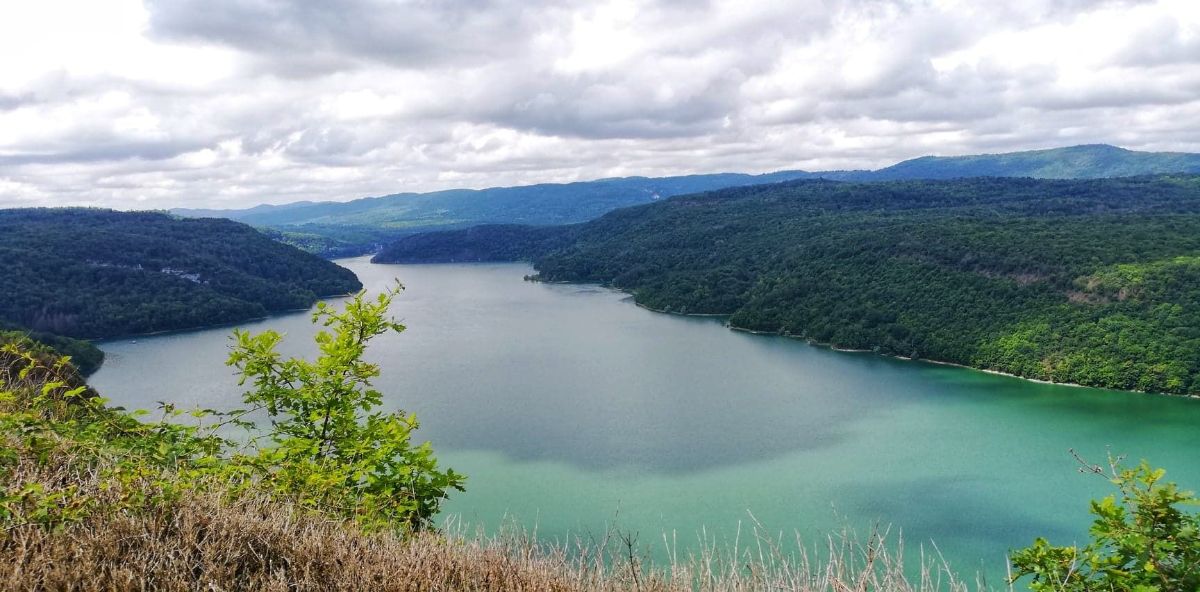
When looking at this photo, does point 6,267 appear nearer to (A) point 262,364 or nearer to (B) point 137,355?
(B) point 137,355

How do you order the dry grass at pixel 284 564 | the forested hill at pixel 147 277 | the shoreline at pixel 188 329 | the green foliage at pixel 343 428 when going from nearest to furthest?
the dry grass at pixel 284 564 → the green foliage at pixel 343 428 → the shoreline at pixel 188 329 → the forested hill at pixel 147 277

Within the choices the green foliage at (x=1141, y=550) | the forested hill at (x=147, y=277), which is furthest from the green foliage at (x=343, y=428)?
the forested hill at (x=147, y=277)

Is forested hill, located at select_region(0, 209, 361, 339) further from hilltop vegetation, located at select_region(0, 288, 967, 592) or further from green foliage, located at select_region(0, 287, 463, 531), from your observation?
hilltop vegetation, located at select_region(0, 288, 967, 592)

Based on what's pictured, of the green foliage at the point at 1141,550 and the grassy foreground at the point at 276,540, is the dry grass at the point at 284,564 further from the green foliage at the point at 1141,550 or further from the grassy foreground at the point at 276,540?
the green foliage at the point at 1141,550

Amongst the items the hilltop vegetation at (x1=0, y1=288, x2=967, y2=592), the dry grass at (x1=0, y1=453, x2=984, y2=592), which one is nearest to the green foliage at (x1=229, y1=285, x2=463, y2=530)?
the hilltop vegetation at (x1=0, y1=288, x2=967, y2=592)

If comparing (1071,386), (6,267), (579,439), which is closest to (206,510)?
(579,439)

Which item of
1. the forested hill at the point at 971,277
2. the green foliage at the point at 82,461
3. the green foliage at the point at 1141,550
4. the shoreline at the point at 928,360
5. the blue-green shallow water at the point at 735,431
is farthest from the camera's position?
the forested hill at the point at 971,277

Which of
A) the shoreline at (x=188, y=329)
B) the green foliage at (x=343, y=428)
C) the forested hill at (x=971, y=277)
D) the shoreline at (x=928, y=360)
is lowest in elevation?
the shoreline at (x=928, y=360)
